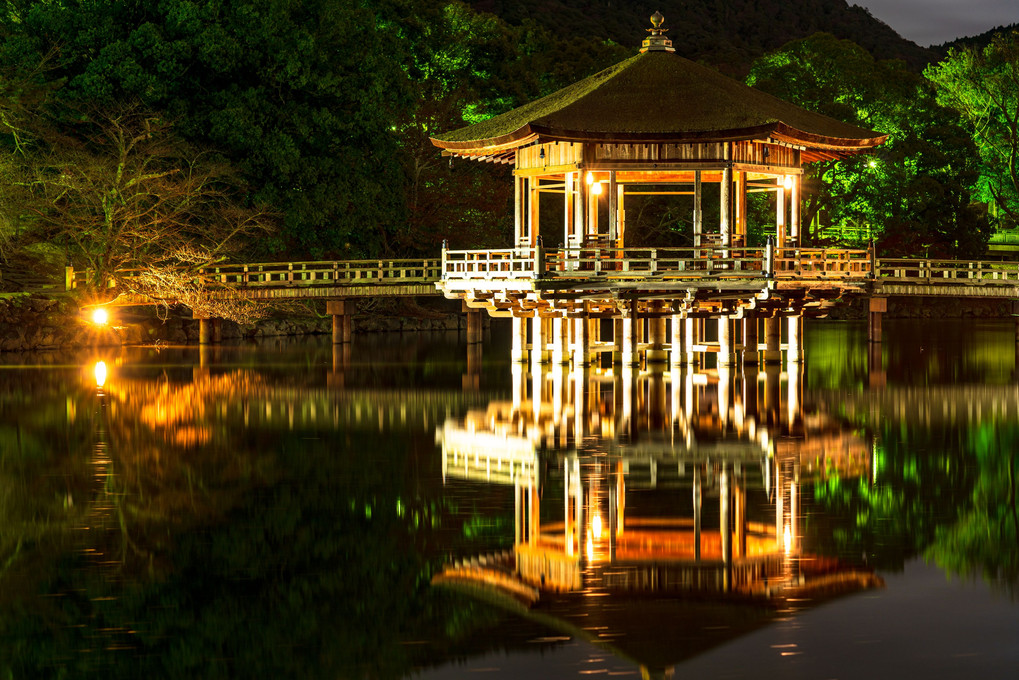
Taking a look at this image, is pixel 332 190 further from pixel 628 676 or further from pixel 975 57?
pixel 628 676

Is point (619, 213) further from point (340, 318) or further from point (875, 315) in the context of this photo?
point (340, 318)

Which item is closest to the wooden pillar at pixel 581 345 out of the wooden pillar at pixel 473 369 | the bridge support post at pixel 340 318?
the wooden pillar at pixel 473 369

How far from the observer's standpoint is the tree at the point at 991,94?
61.5m

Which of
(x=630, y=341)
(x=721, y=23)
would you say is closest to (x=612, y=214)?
(x=630, y=341)

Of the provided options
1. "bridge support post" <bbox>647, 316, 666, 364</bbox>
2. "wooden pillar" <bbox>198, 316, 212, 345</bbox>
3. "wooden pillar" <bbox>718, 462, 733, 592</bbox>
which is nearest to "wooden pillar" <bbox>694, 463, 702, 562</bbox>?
"wooden pillar" <bbox>718, 462, 733, 592</bbox>

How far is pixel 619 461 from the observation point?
16969 mm

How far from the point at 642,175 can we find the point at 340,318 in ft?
47.1

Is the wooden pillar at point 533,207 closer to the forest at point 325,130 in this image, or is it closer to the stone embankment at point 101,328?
the forest at point 325,130

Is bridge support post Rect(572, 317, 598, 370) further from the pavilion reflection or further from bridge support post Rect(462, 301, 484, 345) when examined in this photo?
bridge support post Rect(462, 301, 484, 345)

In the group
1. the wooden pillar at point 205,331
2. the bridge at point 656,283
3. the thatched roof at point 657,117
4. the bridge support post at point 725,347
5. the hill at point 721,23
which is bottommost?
the bridge support post at point 725,347

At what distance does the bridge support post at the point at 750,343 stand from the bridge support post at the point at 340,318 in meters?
13.2

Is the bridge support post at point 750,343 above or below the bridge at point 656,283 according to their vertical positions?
below

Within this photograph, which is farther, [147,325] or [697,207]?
[147,325]

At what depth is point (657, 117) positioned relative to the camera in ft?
102
